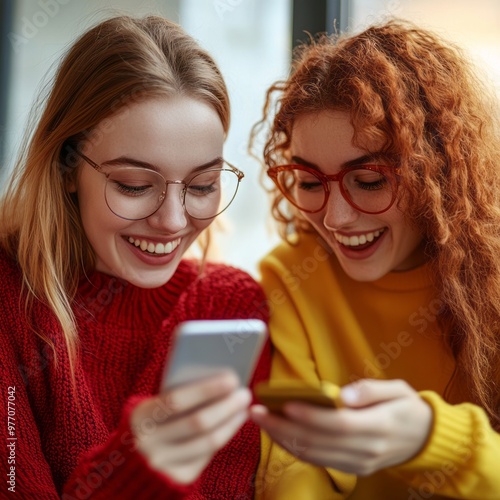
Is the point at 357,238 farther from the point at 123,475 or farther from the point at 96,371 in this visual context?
the point at 123,475

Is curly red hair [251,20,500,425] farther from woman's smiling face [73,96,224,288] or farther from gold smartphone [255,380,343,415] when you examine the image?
gold smartphone [255,380,343,415]

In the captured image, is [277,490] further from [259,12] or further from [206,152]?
[259,12]

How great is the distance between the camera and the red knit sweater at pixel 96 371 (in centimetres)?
134

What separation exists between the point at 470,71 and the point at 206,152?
24.6 inches

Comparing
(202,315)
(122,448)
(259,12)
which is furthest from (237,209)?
(122,448)

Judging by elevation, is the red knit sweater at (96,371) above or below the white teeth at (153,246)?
below

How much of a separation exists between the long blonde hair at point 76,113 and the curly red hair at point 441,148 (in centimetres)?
26

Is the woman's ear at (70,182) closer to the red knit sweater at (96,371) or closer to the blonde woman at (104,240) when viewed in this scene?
the blonde woman at (104,240)

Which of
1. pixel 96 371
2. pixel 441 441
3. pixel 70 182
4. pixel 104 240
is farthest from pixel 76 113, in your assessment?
pixel 441 441

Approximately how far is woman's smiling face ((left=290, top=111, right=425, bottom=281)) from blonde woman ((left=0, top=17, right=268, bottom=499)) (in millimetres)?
177

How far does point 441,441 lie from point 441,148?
0.61 metres

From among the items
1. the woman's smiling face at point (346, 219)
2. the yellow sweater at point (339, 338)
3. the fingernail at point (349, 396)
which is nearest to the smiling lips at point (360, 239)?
the woman's smiling face at point (346, 219)

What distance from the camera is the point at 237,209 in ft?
8.38

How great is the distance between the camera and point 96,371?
147cm
